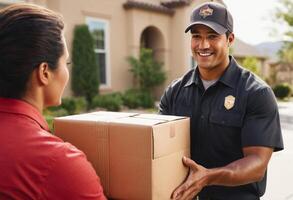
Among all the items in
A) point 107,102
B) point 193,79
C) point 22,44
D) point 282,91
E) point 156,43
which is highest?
point 156,43

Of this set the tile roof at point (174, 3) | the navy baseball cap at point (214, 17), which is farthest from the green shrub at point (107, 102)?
the navy baseball cap at point (214, 17)

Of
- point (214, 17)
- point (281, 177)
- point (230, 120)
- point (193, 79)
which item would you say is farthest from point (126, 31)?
point (230, 120)

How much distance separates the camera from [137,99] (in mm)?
14969

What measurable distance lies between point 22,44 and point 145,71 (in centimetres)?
1395

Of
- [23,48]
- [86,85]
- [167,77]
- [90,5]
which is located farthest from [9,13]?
A: [167,77]

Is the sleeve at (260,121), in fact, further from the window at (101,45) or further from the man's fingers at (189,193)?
the window at (101,45)

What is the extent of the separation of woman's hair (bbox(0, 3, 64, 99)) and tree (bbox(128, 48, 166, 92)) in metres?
13.8

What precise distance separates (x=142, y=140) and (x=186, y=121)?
0.32 m

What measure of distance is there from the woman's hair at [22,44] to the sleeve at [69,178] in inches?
10.7

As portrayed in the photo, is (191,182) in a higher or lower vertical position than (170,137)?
lower

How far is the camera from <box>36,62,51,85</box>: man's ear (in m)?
1.39

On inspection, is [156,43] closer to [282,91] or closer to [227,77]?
[282,91]

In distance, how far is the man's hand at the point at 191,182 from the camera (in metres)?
1.90

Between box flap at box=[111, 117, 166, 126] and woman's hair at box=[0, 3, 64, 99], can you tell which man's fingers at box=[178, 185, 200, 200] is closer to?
box flap at box=[111, 117, 166, 126]
